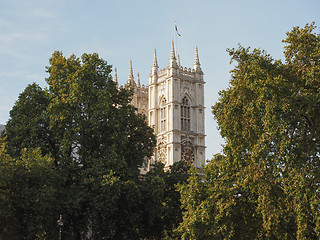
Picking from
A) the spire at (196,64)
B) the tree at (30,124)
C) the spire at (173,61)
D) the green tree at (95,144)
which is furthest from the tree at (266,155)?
the spire at (196,64)

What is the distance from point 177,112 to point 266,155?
55544 millimetres

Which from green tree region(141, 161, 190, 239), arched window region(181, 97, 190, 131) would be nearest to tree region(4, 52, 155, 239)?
green tree region(141, 161, 190, 239)

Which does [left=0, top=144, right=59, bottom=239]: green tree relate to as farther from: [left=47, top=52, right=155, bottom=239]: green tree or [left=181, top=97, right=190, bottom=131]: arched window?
[left=181, top=97, right=190, bottom=131]: arched window

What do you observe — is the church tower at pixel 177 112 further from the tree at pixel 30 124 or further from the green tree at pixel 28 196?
the green tree at pixel 28 196

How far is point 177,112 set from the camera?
3123 inches

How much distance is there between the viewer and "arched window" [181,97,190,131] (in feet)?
262

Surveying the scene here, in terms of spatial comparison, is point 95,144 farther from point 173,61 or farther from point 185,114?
point 173,61

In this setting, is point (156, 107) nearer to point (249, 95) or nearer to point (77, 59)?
point (77, 59)

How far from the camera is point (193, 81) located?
82.6 meters

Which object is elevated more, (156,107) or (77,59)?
(156,107)

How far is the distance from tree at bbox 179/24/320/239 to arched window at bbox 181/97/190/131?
51417 millimetres

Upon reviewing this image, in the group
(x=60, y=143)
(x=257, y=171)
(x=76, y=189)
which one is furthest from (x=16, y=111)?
(x=257, y=171)

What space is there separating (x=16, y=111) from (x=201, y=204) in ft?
45.2

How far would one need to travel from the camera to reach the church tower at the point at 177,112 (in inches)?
3063
